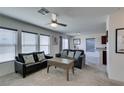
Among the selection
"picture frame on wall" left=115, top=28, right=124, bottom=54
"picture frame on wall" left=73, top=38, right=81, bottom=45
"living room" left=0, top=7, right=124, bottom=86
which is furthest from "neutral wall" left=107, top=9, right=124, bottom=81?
"picture frame on wall" left=73, top=38, right=81, bottom=45

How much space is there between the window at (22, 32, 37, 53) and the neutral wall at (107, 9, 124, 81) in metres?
3.83

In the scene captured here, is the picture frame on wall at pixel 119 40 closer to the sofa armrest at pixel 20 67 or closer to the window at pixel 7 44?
the sofa armrest at pixel 20 67

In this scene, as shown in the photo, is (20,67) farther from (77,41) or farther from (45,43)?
(77,41)

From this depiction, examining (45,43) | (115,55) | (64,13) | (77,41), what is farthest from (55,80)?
(77,41)

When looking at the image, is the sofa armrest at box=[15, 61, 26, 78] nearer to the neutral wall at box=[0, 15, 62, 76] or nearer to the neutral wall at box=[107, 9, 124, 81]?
the neutral wall at box=[0, 15, 62, 76]

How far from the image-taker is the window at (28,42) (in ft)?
16.2

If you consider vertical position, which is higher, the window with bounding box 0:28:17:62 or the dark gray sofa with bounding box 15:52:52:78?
the window with bounding box 0:28:17:62

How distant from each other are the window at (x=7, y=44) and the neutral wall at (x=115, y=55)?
12.8 feet

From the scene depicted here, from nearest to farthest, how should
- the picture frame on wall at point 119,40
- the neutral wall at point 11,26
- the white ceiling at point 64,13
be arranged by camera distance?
the white ceiling at point 64,13 → the picture frame on wall at point 119,40 → the neutral wall at point 11,26

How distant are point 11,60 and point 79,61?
307 centimetres

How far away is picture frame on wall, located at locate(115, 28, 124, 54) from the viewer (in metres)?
3.20

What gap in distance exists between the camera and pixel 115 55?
11.0ft

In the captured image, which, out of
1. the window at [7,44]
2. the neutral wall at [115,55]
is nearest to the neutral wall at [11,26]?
the window at [7,44]
